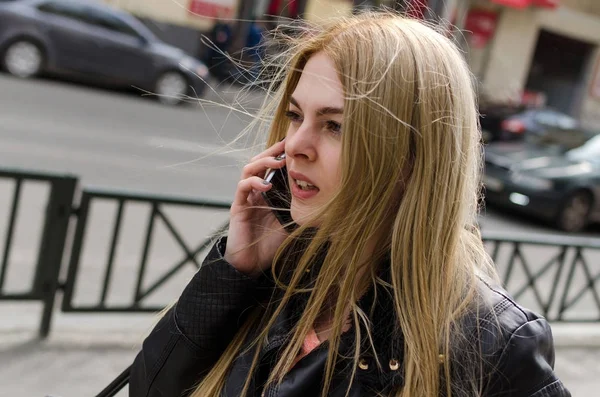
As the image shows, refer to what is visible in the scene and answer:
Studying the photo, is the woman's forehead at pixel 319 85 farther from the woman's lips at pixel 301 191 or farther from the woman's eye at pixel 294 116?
the woman's lips at pixel 301 191

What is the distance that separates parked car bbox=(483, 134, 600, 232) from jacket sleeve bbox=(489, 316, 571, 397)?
10641 mm

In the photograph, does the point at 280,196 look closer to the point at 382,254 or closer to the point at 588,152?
the point at 382,254

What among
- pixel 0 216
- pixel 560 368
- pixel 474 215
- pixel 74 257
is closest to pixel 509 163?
pixel 560 368

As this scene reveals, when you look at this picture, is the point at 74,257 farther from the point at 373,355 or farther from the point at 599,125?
the point at 599,125

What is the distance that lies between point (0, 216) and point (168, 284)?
153 cm

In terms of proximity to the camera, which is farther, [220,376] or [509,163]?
[509,163]

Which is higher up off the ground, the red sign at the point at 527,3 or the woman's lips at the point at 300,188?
the red sign at the point at 527,3

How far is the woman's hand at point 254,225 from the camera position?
1843 mm

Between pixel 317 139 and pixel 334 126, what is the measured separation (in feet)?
0.14

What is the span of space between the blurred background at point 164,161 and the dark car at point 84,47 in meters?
0.03

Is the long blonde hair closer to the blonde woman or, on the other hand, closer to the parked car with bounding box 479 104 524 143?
the blonde woman

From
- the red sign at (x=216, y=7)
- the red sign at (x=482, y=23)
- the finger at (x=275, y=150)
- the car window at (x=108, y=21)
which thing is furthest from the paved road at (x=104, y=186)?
the red sign at (x=482, y=23)

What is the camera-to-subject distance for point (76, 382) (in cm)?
416

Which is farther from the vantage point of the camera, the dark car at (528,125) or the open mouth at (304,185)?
the dark car at (528,125)
